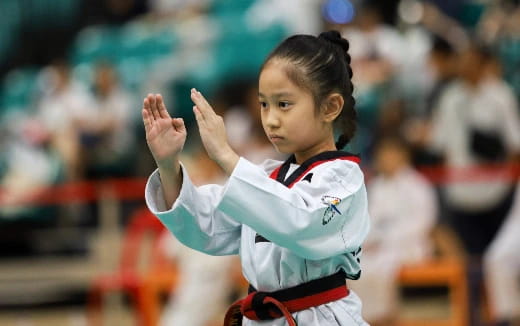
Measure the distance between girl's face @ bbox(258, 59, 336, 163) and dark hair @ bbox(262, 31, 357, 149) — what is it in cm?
3

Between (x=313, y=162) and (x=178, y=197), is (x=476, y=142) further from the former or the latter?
(x=178, y=197)

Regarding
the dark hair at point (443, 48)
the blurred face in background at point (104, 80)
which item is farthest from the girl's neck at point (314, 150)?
the blurred face in background at point (104, 80)

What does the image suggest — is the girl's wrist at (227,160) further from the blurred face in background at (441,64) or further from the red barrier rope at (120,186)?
the blurred face in background at (441,64)

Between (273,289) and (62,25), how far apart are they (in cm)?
913

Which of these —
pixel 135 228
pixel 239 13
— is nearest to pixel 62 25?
pixel 239 13

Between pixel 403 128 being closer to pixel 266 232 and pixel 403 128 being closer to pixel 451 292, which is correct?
pixel 451 292

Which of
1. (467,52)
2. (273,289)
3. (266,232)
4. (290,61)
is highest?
(290,61)

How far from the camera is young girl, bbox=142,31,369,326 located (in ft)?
9.08

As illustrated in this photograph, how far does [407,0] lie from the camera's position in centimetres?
940

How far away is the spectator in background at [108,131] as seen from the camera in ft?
26.9

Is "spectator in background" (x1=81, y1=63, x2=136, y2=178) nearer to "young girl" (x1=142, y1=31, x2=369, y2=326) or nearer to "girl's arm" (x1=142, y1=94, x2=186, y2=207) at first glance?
"young girl" (x1=142, y1=31, x2=369, y2=326)

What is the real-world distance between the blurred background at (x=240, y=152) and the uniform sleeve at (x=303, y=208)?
9.80ft

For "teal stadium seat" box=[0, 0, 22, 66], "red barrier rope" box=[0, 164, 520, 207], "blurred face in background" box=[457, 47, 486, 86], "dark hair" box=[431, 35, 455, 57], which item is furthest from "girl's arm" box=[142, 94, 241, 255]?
"teal stadium seat" box=[0, 0, 22, 66]

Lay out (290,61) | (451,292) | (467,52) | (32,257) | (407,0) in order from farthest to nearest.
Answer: (407,0) → (32,257) → (467,52) → (451,292) → (290,61)
